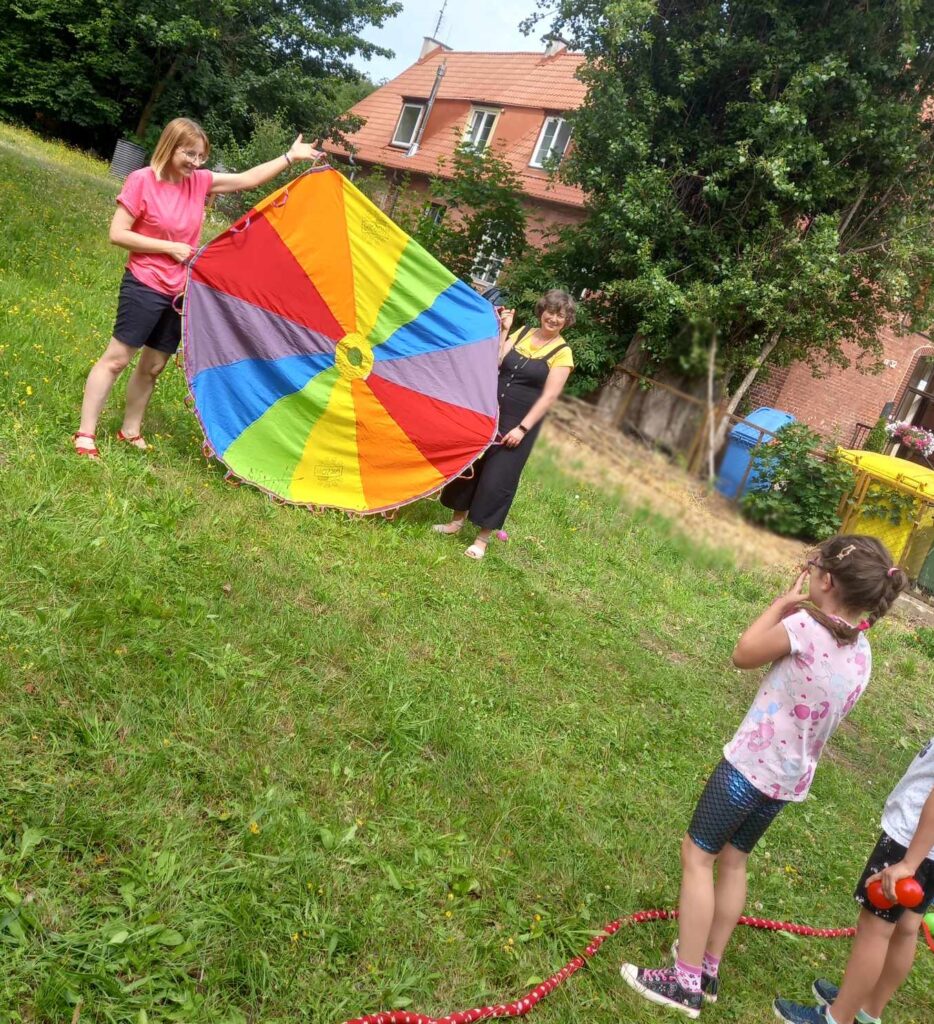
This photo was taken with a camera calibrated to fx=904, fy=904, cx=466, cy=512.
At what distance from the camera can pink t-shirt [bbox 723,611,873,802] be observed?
2.67m

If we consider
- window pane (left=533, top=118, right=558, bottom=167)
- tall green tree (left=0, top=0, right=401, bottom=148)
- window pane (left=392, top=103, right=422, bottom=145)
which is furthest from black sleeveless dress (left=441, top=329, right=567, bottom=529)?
window pane (left=392, top=103, right=422, bottom=145)

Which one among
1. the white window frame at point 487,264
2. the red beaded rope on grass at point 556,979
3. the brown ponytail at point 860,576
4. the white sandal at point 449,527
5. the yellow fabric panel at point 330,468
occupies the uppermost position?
the white window frame at point 487,264

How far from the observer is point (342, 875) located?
112 inches

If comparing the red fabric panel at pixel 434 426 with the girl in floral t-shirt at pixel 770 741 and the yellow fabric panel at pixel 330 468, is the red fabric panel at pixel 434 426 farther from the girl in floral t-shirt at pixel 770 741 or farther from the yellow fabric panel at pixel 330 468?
the girl in floral t-shirt at pixel 770 741

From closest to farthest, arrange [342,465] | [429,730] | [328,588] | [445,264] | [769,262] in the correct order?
[769,262] → [429,730] → [445,264] → [328,588] → [342,465]

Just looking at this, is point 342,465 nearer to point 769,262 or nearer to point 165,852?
point 165,852

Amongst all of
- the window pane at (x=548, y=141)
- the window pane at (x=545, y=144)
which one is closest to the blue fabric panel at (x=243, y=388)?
the window pane at (x=548, y=141)

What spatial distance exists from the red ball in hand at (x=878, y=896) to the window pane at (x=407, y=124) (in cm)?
2840

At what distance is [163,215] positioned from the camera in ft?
14.1

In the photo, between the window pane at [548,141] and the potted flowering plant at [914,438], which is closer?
the potted flowering plant at [914,438]

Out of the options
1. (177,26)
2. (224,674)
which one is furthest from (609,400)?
(177,26)

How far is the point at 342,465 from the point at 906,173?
346 cm

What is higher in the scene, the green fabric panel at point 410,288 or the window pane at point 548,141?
the window pane at point 548,141

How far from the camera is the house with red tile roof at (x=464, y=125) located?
5269 mm
